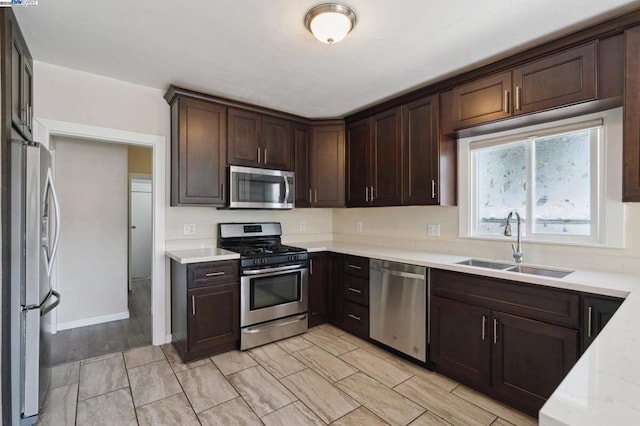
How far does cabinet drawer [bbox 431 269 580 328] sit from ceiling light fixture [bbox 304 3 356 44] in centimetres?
184

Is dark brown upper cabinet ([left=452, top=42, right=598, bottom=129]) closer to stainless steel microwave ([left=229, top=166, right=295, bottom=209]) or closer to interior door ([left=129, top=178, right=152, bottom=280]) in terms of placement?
stainless steel microwave ([left=229, top=166, right=295, bottom=209])

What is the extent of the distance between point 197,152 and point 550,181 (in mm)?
3035

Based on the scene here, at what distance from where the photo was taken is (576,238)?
2258 millimetres

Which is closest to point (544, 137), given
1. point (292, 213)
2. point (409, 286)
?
point (409, 286)

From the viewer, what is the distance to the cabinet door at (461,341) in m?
2.18

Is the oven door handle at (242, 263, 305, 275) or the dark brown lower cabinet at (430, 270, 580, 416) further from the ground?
the oven door handle at (242, 263, 305, 275)

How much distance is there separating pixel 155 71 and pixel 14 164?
51.5 inches

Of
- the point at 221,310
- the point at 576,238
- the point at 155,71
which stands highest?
the point at 155,71

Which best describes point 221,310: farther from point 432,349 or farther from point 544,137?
point 544,137

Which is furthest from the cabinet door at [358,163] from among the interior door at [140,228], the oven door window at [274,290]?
the interior door at [140,228]

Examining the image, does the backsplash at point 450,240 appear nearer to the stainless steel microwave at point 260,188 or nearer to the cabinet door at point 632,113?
the cabinet door at point 632,113

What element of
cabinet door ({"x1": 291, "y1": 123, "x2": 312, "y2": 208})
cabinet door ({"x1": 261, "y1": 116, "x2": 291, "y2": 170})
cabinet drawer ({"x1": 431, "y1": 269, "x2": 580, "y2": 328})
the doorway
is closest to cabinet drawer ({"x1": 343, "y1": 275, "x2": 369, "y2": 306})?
cabinet drawer ({"x1": 431, "y1": 269, "x2": 580, "y2": 328})

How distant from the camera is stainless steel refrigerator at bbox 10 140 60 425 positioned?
1.70 meters

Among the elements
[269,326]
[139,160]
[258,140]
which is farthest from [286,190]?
[139,160]
